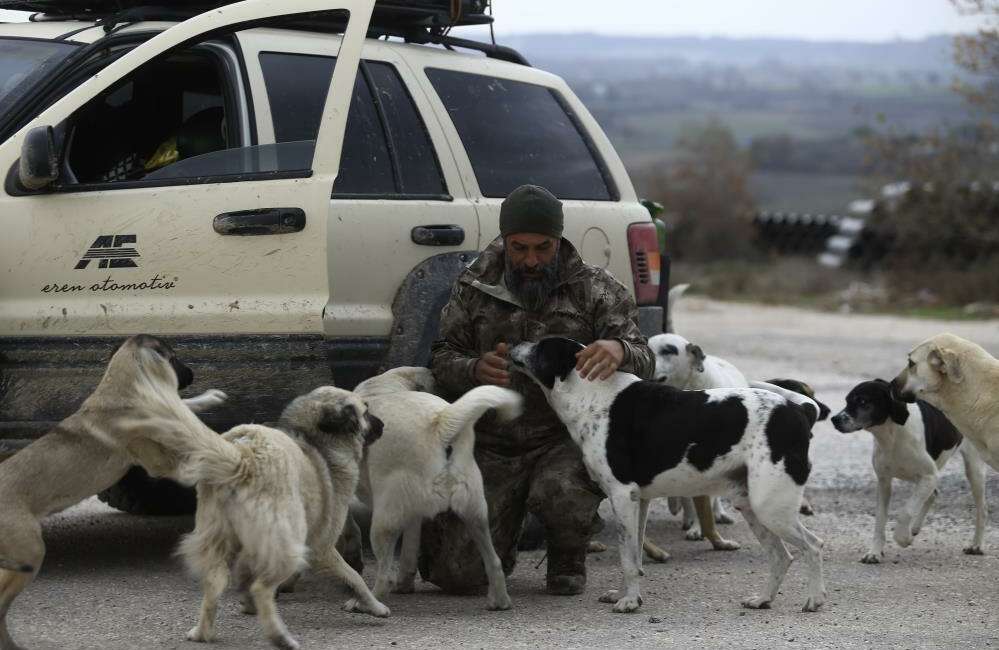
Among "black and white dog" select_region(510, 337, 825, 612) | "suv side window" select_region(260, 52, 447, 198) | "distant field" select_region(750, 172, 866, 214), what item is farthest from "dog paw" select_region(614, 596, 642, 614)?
"distant field" select_region(750, 172, 866, 214)

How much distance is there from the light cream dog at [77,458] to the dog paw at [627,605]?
1.91 metres

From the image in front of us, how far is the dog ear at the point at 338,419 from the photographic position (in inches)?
217

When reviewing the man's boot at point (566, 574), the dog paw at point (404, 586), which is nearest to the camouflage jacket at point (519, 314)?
the man's boot at point (566, 574)

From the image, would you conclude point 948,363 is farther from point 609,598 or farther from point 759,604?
point 609,598

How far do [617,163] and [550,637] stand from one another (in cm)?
321

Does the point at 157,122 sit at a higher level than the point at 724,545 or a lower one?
higher

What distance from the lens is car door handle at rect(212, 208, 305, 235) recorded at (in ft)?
19.8

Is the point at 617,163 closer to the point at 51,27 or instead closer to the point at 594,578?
the point at 594,578

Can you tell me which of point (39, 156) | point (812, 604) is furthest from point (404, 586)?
point (39, 156)

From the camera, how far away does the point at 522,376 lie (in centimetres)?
644

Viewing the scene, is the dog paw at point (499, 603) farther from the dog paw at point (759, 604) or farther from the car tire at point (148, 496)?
the car tire at point (148, 496)

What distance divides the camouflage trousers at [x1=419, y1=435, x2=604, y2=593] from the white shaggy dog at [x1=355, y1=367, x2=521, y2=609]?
0.39 meters

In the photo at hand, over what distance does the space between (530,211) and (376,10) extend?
5.18ft

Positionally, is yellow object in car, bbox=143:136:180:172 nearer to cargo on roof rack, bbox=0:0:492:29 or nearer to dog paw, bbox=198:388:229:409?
cargo on roof rack, bbox=0:0:492:29
